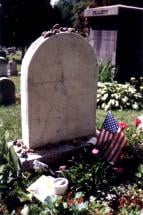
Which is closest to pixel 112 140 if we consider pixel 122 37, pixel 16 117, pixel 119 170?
pixel 119 170

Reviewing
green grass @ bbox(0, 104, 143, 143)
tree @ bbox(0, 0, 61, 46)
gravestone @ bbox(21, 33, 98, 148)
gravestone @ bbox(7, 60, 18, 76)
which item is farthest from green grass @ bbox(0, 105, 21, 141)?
tree @ bbox(0, 0, 61, 46)

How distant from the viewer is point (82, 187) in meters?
4.77

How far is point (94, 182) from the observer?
482 centimetres

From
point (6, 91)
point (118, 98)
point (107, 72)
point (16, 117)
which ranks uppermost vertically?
point (107, 72)

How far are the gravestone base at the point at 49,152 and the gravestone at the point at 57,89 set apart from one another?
12 cm

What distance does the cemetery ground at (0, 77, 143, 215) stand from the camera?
157 inches

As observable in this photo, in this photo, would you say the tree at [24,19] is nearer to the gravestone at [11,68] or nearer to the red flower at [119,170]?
the gravestone at [11,68]

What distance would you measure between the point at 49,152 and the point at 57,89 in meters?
1.11

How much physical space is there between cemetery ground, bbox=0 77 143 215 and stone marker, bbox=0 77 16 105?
16.1ft

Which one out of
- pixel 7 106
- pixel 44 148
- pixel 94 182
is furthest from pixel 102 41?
pixel 94 182

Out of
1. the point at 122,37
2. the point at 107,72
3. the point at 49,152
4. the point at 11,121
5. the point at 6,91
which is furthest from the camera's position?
the point at 122,37

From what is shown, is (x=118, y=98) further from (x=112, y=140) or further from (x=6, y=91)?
(x=112, y=140)

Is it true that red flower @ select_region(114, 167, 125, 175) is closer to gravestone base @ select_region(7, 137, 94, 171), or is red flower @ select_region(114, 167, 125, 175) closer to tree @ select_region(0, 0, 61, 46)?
gravestone base @ select_region(7, 137, 94, 171)

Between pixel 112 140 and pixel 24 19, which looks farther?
pixel 24 19
